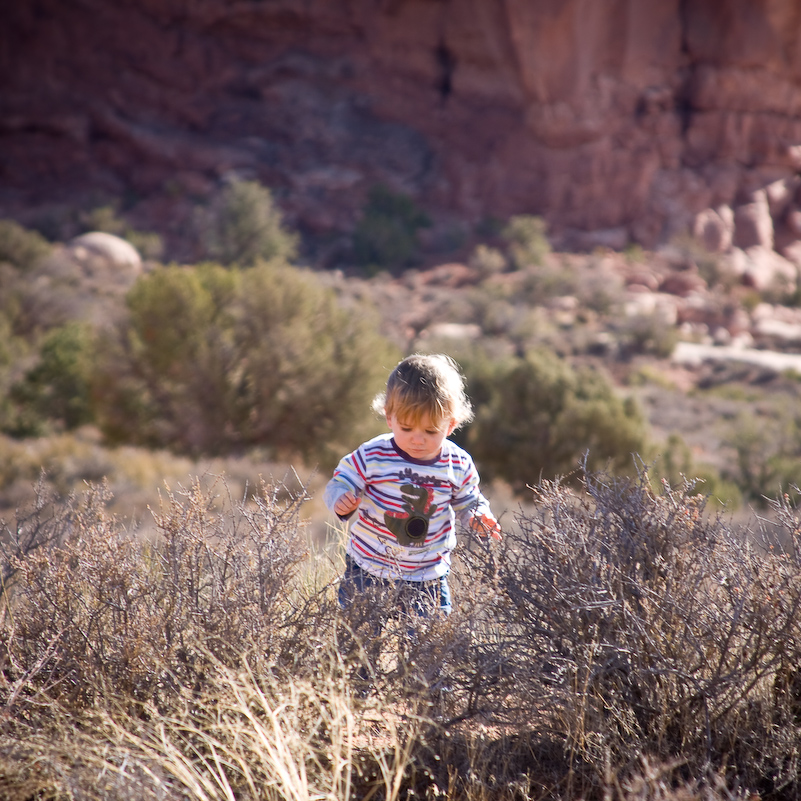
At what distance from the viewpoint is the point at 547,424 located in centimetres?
1159

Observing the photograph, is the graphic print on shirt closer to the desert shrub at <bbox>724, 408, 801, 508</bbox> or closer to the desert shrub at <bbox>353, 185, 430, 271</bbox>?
the desert shrub at <bbox>724, 408, 801, 508</bbox>

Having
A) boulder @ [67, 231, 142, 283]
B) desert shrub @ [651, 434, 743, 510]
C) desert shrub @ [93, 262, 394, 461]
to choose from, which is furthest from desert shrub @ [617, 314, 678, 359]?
boulder @ [67, 231, 142, 283]

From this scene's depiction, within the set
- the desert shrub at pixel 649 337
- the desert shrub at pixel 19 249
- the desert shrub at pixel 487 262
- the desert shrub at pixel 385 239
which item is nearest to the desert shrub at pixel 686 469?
the desert shrub at pixel 649 337

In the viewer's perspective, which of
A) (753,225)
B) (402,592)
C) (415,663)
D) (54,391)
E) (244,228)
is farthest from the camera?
(753,225)

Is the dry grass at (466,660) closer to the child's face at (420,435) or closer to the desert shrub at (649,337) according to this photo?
the child's face at (420,435)

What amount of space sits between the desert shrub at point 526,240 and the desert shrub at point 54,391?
1734 cm

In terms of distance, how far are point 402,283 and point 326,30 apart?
13.8m

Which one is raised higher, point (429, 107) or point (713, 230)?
point (429, 107)

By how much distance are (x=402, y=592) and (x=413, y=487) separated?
14.7 inches

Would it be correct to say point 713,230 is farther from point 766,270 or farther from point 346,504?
point 346,504

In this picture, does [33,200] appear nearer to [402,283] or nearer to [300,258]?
[300,258]

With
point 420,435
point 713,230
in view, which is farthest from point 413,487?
point 713,230

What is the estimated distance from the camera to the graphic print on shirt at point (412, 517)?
232 cm

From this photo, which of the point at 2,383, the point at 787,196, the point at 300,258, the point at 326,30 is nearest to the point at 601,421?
the point at 2,383
